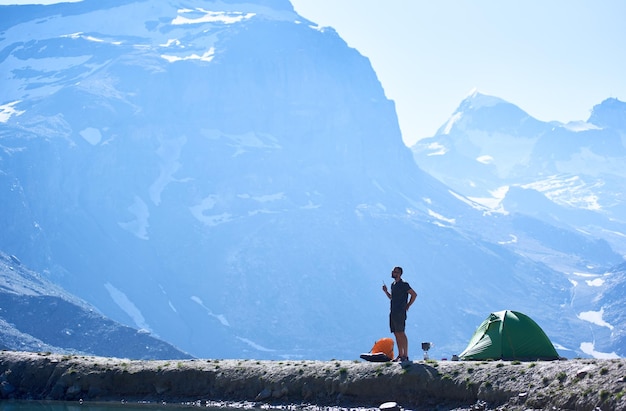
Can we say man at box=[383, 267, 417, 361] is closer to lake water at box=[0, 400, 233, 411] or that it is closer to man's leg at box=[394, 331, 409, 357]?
man's leg at box=[394, 331, 409, 357]

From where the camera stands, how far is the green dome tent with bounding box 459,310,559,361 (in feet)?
90.5

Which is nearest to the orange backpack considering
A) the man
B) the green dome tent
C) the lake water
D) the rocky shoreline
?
the rocky shoreline

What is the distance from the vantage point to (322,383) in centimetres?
2567

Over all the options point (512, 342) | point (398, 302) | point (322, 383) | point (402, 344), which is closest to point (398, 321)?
point (398, 302)

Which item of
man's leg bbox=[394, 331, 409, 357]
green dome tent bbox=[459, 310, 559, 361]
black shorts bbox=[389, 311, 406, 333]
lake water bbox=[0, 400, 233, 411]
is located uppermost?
black shorts bbox=[389, 311, 406, 333]

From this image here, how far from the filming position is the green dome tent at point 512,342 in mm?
27594

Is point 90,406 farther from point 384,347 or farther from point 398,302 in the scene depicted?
point 398,302

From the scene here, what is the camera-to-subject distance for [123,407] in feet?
83.6

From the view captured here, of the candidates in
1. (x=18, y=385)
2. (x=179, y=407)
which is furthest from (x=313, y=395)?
(x=18, y=385)

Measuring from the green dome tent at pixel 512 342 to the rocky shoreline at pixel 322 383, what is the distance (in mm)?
3618

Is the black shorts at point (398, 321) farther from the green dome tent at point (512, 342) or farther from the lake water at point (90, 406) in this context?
the lake water at point (90, 406)

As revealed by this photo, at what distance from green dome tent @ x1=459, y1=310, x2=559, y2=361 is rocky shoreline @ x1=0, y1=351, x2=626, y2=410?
3.62 m

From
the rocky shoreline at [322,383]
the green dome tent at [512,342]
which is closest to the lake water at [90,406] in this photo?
the rocky shoreline at [322,383]

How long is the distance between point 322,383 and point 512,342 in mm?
7759
